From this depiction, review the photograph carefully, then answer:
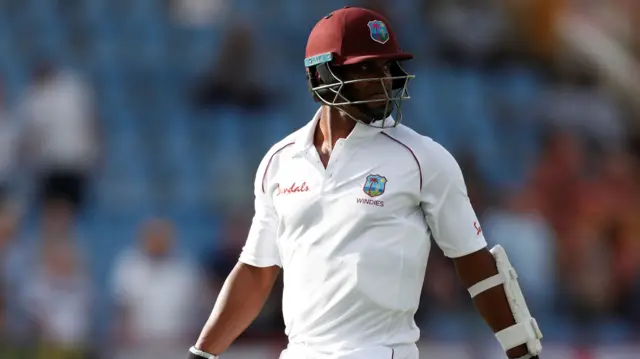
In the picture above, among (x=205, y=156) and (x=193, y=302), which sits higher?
(x=205, y=156)

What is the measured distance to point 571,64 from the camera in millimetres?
8430

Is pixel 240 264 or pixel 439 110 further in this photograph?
pixel 439 110

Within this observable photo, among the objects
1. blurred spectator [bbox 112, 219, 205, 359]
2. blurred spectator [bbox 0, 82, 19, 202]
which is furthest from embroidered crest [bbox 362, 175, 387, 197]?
blurred spectator [bbox 0, 82, 19, 202]

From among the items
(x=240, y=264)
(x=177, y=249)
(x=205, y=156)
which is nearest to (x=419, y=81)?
(x=205, y=156)

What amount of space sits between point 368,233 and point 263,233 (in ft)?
1.23

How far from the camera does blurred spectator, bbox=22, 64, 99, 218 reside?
7348 mm

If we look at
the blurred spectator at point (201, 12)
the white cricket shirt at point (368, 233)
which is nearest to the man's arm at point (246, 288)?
the white cricket shirt at point (368, 233)

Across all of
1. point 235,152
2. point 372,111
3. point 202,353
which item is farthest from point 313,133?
point 235,152

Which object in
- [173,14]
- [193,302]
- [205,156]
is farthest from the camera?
[173,14]

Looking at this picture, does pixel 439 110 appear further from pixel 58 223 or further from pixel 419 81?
pixel 58 223

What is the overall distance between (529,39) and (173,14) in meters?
2.63

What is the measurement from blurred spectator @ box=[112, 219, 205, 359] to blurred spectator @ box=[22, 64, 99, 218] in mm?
705

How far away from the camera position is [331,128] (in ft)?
10.6

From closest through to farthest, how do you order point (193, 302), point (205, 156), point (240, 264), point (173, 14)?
point (240, 264)
point (193, 302)
point (205, 156)
point (173, 14)
